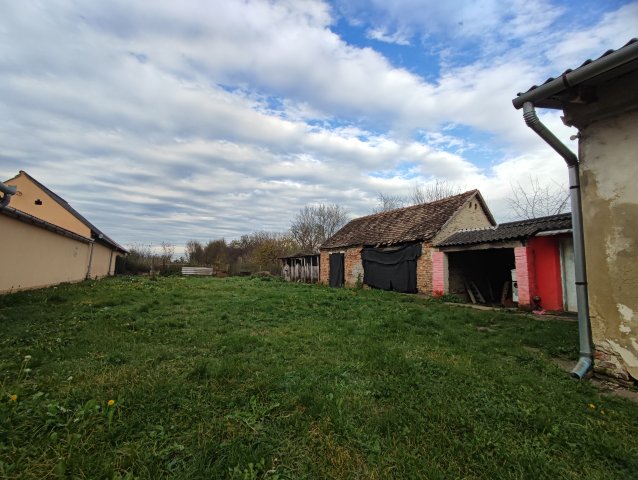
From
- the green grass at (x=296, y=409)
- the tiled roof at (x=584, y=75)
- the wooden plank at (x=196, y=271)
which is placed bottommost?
the green grass at (x=296, y=409)

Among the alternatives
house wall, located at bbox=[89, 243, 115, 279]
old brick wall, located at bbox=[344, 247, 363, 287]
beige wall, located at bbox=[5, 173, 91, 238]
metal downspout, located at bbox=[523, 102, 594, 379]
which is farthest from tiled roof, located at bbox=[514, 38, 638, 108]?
house wall, located at bbox=[89, 243, 115, 279]

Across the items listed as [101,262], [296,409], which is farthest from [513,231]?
[101,262]

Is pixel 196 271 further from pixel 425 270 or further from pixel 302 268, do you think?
pixel 425 270

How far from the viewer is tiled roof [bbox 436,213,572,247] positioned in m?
10.1

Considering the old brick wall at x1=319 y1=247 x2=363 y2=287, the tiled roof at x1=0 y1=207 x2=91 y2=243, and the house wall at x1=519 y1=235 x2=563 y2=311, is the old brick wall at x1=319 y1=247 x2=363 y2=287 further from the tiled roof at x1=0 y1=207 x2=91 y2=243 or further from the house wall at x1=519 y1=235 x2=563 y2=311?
the tiled roof at x1=0 y1=207 x2=91 y2=243

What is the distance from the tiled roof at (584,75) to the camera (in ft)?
10.4

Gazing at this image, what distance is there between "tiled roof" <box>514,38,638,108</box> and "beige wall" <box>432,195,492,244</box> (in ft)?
33.0

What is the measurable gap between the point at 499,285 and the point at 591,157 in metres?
11.6

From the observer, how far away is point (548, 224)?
10.3m

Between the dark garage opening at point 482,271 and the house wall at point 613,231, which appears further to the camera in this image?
the dark garage opening at point 482,271

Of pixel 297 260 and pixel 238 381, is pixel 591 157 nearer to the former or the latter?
pixel 238 381

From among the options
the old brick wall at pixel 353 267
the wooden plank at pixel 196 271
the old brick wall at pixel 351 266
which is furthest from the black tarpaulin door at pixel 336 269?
the wooden plank at pixel 196 271

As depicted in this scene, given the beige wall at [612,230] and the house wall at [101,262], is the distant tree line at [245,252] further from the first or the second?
the beige wall at [612,230]

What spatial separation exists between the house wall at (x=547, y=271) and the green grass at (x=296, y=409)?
18.0ft
